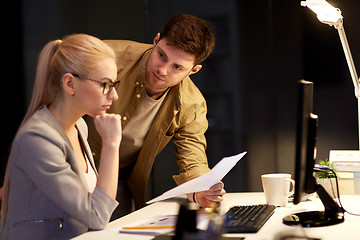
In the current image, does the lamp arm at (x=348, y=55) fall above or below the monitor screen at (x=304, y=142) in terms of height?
above

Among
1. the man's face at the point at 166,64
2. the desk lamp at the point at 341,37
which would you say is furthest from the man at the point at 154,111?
the desk lamp at the point at 341,37

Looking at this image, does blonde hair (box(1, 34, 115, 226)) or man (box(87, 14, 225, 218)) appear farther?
man (box(87, 14, 225, 218))

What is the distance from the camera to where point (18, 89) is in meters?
3.32

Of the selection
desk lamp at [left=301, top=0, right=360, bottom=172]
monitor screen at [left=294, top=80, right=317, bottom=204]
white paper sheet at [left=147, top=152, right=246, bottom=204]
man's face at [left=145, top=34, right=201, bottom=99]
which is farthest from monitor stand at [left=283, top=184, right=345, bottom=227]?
man's face at [left=145, top=34, right=201, bottom=99]

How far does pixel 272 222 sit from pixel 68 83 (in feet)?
2.54

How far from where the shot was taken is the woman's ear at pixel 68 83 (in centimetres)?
161

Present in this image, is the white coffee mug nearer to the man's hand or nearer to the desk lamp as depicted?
the man's hand

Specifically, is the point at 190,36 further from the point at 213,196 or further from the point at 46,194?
the point at 46,194

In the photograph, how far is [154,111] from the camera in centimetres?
236

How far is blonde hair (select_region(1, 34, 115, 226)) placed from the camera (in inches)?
63.7

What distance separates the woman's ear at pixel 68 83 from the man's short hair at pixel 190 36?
59 centimetres

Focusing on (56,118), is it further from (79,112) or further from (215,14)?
(215,14)

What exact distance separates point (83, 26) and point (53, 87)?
1.85 m

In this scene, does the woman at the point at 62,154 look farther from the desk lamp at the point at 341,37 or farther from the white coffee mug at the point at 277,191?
the desk lamp at the point at 341,37
